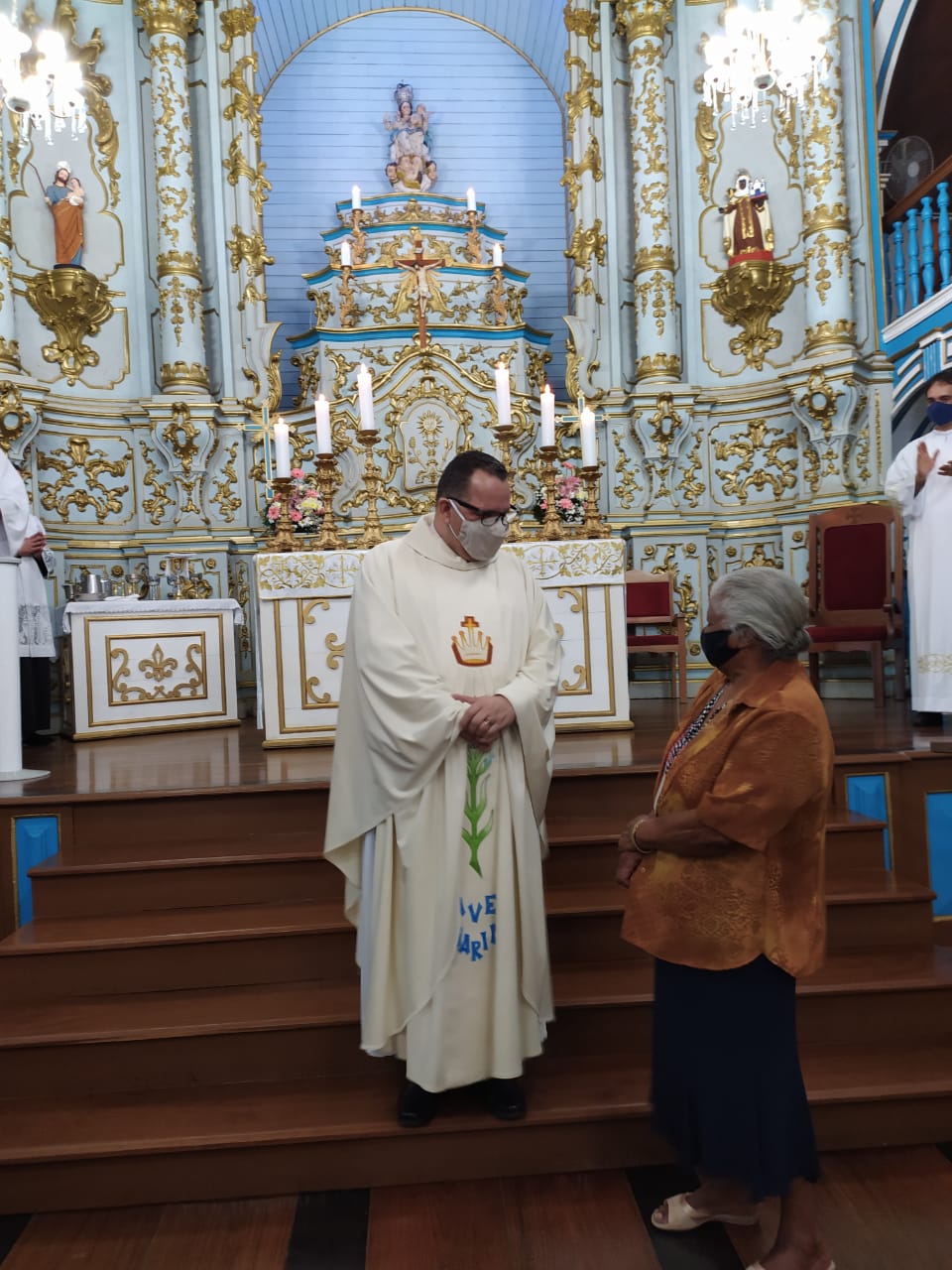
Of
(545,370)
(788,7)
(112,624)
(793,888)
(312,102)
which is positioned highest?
(312,102)

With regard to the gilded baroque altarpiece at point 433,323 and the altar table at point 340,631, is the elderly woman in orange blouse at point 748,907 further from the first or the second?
the gilded baroque altarpiece at point 433,323

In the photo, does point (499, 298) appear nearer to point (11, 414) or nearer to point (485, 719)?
point (11, 414)

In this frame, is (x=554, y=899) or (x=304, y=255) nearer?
(x=554, y=899)

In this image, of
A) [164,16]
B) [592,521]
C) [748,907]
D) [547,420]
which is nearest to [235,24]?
[164,16]

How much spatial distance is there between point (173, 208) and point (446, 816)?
287 inches

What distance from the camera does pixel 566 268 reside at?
9773 mm

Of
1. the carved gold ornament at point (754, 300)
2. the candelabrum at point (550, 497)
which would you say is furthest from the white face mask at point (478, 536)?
the carved gold ornament at point (754, 300)

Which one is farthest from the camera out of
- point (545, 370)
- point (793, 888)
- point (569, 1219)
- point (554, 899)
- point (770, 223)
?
point (545, 370)

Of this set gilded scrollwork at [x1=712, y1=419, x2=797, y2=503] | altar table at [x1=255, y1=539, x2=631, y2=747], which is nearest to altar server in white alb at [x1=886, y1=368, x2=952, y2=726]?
altar table at [x1=255, y1=539, x2=631, y2=747]

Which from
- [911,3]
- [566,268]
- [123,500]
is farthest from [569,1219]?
[911,3]

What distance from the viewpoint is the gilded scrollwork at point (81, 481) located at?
8055 mm

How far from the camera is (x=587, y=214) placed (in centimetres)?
883

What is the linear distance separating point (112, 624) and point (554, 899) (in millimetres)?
3983

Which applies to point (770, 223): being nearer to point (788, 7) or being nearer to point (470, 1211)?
point (788, 7)
